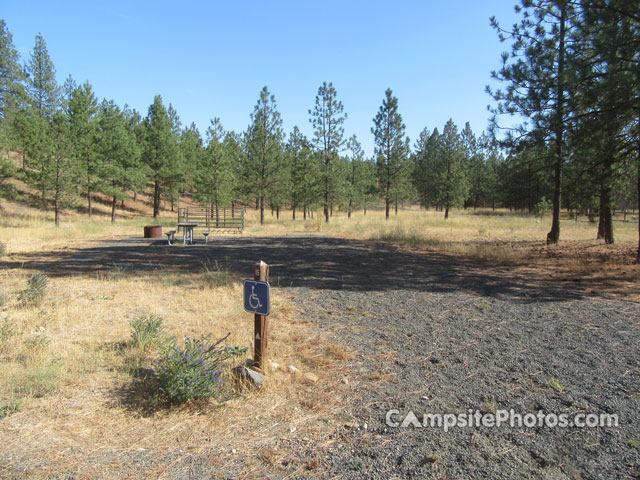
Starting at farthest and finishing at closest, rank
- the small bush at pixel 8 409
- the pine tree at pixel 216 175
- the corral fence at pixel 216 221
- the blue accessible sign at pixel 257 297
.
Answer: the pine tree at pixel 216 175, the corral fence at pixel 216 221, the blue accessible sign at pixel 257 297, the small bush at pixel 8 409

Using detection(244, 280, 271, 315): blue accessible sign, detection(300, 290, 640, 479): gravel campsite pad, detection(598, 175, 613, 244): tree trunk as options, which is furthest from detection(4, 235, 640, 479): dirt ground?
detection(598, 175, 613, 244): tree trunk

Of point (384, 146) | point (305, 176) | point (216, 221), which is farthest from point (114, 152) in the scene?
point (384, 146)

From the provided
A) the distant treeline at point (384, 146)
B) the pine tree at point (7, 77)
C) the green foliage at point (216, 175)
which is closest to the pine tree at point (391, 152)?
the distant treeline at point (384, 146)

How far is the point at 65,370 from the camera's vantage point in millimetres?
3705

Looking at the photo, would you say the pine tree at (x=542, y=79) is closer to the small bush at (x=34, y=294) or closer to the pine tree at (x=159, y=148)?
the small bush at (x=34, y=294)

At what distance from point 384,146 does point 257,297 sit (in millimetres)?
34042

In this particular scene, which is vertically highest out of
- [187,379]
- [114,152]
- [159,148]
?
[159,148]

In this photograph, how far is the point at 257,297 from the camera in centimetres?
356

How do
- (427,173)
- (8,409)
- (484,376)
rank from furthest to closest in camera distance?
(427,173) → (484,376) → (8,409)

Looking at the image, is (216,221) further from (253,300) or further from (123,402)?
(123,402)

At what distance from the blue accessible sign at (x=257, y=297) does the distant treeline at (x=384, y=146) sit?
8.48 m

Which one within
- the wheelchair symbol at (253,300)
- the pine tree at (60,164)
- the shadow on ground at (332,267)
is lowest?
the shadow on ground at (332,267)

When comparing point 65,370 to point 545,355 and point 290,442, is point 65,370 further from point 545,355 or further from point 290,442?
point 545,355

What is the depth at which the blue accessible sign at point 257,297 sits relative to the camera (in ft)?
11.5
